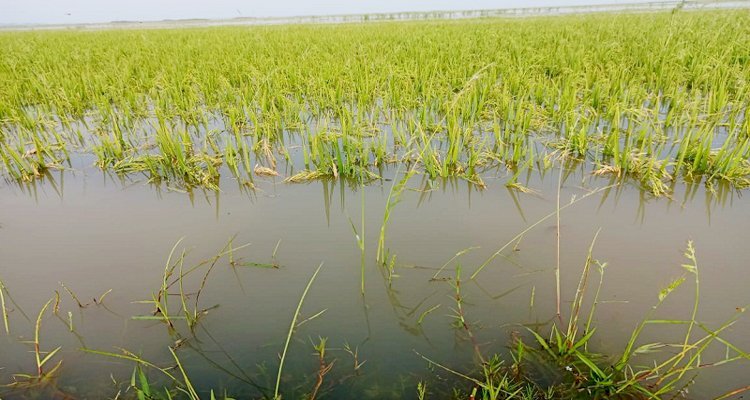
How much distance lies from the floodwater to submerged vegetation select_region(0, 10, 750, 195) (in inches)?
11.9

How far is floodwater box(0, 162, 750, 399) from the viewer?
1.23m

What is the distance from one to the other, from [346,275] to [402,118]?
7.29 ft

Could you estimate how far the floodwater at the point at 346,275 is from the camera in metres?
1.23

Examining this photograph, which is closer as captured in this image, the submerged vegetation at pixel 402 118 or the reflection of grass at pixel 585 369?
the reflection of grass at pixel 585 369

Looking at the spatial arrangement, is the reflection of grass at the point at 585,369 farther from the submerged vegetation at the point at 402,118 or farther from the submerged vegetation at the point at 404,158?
the submerged vegetation at the point at 402,118

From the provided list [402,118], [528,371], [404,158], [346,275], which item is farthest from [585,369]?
[402,118]

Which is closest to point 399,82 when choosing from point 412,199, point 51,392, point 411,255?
point 412,199

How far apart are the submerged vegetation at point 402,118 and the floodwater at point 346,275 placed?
0.30 meters

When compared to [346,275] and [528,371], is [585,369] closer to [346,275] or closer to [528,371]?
[528,371]

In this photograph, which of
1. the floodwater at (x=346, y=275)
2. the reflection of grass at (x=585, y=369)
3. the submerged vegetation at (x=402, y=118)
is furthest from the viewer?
the submerged vegetation at (x=402, y=118)

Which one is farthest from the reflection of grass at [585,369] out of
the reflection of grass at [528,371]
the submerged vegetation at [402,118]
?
the submerged vegetation at [402,118]

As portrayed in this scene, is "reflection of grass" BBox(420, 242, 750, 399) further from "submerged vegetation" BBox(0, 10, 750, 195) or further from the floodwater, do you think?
"submerged vegetation" BBox(0, 10, 750, 195)

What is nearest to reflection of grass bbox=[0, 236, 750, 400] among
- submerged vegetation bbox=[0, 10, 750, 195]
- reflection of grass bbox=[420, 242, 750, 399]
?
reflection of grass bbox=[420, 242, 750, 399]

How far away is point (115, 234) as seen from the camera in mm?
1952
